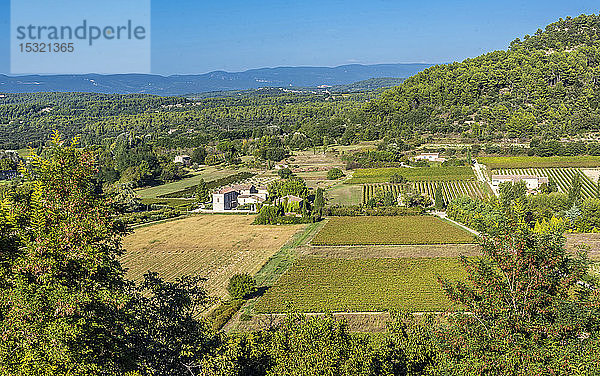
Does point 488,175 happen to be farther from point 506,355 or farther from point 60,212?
point 60,212

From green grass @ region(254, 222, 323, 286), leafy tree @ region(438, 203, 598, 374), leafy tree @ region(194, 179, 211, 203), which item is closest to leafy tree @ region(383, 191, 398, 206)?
green grass @ region(254, 222, 323, 286)

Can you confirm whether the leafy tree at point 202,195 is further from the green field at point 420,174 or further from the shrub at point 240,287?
the shrub at point 240,287

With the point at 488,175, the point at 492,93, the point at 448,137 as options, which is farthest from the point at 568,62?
the point at 488,175

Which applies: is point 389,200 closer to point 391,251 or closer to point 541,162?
point 391,251

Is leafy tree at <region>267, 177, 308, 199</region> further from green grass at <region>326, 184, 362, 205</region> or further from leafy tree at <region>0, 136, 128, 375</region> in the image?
leafy tree at <region>0, 136, 128, 375</region>

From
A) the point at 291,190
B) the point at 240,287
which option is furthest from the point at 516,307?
the point at 291,190
